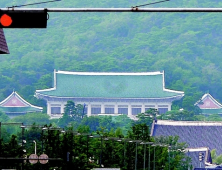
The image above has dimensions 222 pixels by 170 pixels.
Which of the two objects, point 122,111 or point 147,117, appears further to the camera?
point 122,111

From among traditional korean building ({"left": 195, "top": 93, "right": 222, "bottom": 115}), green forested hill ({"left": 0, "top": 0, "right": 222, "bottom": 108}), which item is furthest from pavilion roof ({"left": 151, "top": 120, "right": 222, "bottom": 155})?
green forested hill ({"left": 0, "top": 0, "right": 222, "bottom": 108})

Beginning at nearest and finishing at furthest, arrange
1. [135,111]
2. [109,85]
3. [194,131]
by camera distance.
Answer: [194,131]
[135,111]
[109,85]

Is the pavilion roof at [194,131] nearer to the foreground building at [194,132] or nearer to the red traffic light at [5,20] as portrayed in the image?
the foreground building at [194,132]

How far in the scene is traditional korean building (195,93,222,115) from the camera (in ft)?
500

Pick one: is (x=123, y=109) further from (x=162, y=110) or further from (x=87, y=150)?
(x=87, y=150)

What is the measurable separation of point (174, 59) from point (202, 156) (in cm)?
8285

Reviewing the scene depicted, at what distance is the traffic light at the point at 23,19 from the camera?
1852 cm

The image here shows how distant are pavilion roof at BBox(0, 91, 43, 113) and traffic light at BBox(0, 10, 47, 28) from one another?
12625 cm

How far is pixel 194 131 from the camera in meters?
107

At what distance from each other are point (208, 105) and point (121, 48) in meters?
28.7

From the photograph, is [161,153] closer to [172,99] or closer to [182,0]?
[172,99]

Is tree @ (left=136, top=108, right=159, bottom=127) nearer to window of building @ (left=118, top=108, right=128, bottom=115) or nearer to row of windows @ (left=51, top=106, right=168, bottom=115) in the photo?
row of windows @ (left=51, top=106, right=168, bottom=115)

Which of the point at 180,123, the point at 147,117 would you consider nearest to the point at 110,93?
the point at 147,117

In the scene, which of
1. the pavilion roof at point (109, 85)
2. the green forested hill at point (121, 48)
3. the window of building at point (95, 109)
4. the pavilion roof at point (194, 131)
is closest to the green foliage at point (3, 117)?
the pavilion roof at point (109, 85)
